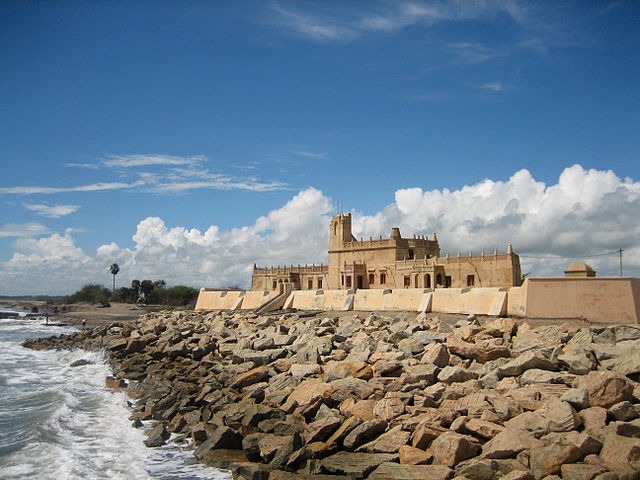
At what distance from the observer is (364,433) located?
9758 millimetres

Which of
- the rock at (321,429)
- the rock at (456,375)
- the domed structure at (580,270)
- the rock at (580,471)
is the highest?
the domed structure at (580,270)

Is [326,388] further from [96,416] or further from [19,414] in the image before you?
[19,414]

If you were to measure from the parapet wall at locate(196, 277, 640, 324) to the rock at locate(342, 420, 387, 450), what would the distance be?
30.0 feet

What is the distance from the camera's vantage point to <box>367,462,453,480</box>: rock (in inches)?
316

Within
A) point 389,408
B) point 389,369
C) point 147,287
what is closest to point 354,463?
point 389,408

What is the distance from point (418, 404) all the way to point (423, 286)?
30213 millimetres

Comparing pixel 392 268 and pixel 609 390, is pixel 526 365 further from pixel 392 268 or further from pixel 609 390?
pixel 392 268

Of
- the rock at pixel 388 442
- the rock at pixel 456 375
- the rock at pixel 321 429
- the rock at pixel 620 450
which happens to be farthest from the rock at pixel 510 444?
the rock at pixel 321 429

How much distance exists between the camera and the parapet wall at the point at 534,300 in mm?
15234

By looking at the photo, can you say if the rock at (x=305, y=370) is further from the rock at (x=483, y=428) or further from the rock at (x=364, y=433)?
the rock at (x=483, y=428)

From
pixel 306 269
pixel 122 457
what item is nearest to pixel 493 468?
pixel 122 457

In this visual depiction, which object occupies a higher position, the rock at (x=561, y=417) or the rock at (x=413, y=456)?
the rock at (x=561, y=417)

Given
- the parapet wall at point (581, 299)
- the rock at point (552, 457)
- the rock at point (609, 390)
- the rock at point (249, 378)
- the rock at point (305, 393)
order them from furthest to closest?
the parapet wall at point (581, 299)
the rock at point (249, 378)
the rock at point (305, 393)
the rock at point (609, 390)
the rock at point (552, 457)

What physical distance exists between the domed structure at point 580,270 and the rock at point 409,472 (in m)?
14.1
